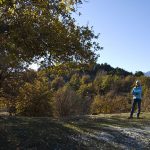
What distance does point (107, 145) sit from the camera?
20000 mm

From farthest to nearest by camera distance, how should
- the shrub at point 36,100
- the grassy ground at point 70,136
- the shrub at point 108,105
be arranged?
1. the shrub at point 108,105
2. the shrub at point 36,100
3. the grassy ground at point 70,136

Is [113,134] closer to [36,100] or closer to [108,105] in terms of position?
[36,100]

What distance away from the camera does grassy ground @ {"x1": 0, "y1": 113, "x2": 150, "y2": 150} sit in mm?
18688

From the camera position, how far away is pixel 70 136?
20.5 meters

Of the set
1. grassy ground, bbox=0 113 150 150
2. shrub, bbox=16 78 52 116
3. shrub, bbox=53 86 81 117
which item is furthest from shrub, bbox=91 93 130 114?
grassy ground, bbox=0 113 150 150

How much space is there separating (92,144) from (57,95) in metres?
59.8

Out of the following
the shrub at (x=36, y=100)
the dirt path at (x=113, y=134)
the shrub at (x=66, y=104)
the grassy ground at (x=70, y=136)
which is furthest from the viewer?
the shrub at (x=66, y=104)

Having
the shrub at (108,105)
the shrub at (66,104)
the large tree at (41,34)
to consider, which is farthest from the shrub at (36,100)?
the large tree at (41,34)

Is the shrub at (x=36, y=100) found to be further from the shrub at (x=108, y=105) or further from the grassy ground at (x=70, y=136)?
the grassy ground at (x=70, y=136)

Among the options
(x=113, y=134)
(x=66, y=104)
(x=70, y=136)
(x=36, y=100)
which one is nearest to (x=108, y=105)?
(x=66, y=104)

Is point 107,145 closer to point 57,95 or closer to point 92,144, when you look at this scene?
point 92,144

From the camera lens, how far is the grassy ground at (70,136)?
736 inches

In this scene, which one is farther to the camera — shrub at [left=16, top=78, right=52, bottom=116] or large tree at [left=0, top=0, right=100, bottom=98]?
shrub at [left=16, top=78, right=52, bottom=116]

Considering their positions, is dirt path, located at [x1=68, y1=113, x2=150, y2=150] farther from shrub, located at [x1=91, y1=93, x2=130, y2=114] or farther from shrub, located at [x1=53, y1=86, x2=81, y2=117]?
shrub, located at [x1=91, y1=93, x2=130, y2=114]
